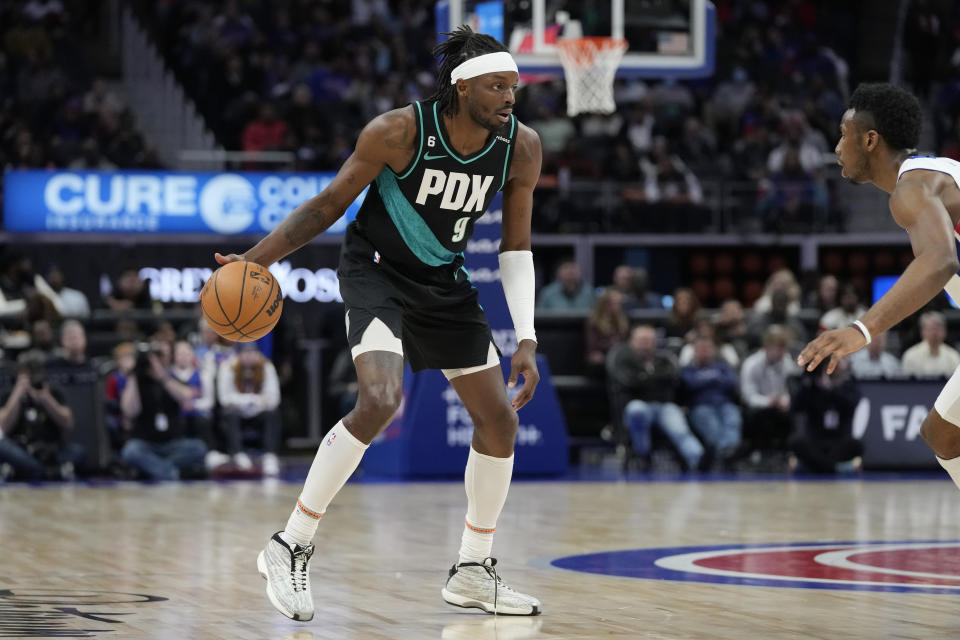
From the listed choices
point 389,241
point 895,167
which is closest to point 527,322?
point 389,241

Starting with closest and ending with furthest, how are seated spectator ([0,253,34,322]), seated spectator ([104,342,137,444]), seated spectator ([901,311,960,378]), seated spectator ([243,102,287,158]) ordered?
1. seated spectator ([104,342,137,444])
2. seated spectator ([901,311,960,378])
3. seated spectator ([0,253,34,322])
4. seated spectator ([243,102,287,158])

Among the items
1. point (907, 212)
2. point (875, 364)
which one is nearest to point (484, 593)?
point (907, 212)

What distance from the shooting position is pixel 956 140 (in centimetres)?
2092

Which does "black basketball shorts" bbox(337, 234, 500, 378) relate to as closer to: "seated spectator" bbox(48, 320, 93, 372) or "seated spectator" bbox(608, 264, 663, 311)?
"seated spectator" bbox(48, 320, 93, 372)

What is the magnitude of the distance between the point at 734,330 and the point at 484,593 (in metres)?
9.56

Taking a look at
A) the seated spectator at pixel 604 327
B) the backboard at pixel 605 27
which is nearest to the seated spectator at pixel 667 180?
the seated spectator at pixel 604 327

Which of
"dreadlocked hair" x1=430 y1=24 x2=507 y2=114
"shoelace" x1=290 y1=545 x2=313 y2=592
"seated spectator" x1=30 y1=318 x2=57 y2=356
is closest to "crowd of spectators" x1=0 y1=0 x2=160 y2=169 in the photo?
"seated spectator" x1=30 y1=318 x2=57 y2=356

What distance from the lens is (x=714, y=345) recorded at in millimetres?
13977

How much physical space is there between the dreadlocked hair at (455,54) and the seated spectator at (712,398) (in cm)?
853

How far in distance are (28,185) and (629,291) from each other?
701 cm

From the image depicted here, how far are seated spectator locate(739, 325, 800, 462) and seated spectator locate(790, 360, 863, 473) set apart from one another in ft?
0.88

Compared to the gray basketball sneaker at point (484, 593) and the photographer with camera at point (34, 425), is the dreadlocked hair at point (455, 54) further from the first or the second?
the photographer with camera at point (34, 425)

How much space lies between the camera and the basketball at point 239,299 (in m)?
5.31

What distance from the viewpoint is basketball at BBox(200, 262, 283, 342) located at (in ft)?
17.4
